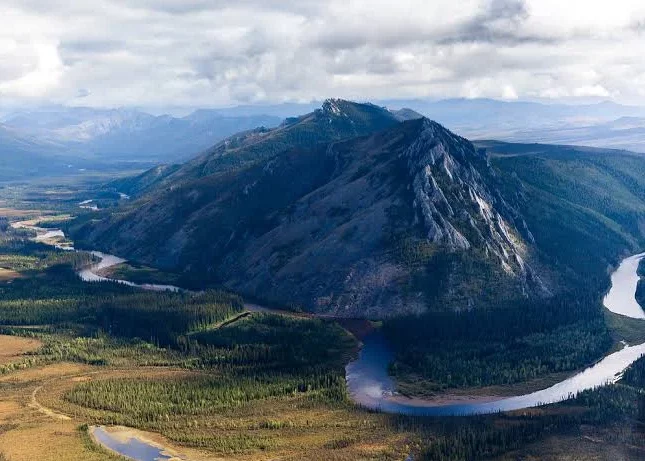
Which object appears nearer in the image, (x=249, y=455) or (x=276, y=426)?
(x=249, y=455)

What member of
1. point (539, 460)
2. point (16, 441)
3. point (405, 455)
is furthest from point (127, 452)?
point (539, 460)

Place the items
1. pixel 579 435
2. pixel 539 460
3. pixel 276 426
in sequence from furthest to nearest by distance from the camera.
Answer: pixel 276 426 → pixel 579 435 → pixel 539 460

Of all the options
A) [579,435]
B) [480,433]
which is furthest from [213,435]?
[579,435]

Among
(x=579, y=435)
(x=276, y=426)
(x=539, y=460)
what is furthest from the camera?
(x=276, y=426)

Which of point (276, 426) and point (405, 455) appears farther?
point (276, 426)

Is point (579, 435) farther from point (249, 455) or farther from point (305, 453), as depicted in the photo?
point (249, 455)

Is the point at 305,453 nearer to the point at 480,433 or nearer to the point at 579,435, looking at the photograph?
the point at 480,433
